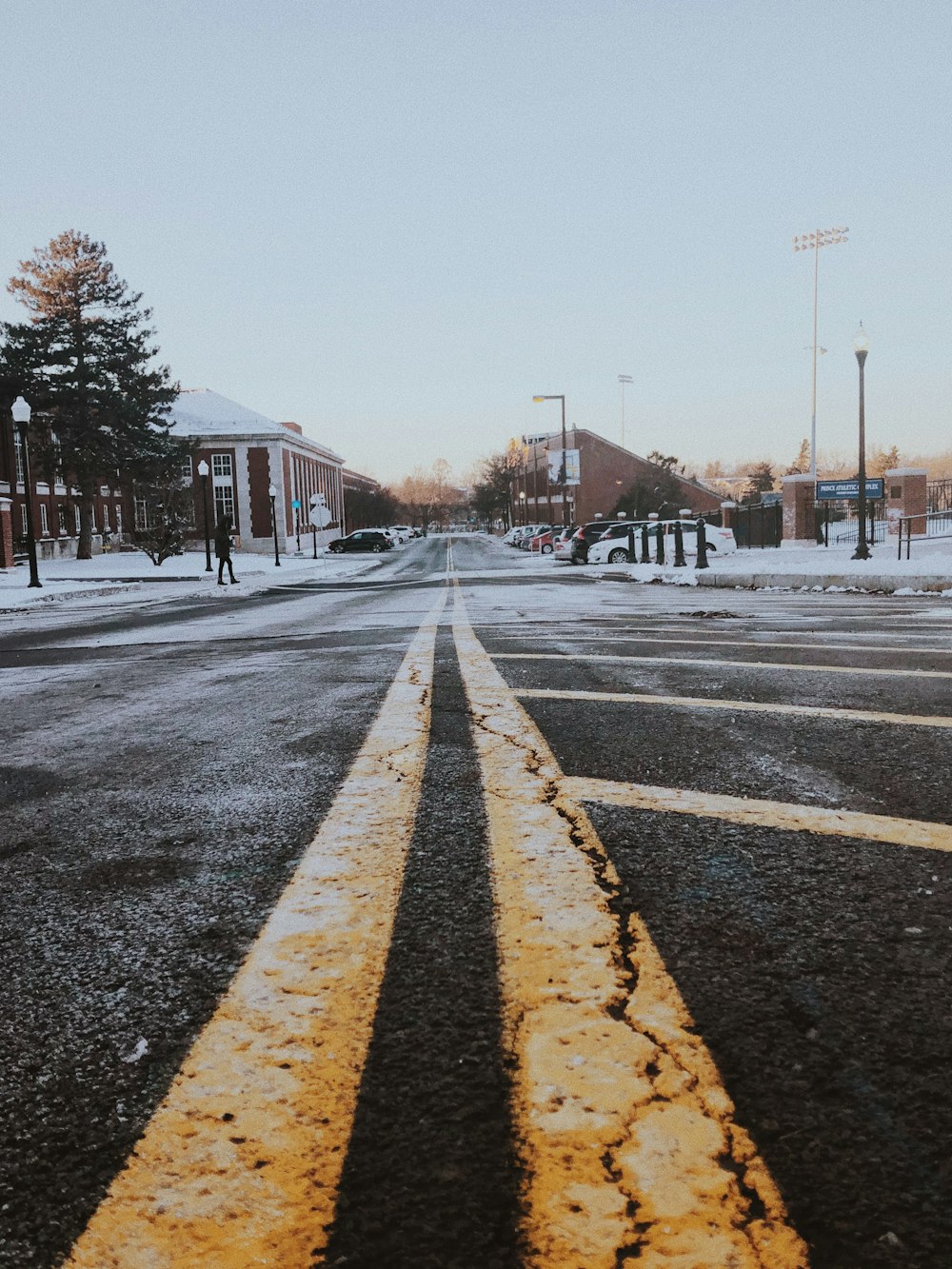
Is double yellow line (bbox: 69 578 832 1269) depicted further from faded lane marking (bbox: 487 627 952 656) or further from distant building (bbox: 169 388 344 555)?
distant building (bbox: 169 388 344 555)

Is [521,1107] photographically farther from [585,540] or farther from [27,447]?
[585,540]

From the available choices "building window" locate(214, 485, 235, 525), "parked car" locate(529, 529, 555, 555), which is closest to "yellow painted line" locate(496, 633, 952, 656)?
"parked car" locate(529, 529, 555, 555)

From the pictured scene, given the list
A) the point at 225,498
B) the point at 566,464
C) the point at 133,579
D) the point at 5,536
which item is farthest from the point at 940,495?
the point at 566,464

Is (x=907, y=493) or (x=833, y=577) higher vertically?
(x=907, y=493)

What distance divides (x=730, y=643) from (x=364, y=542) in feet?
187

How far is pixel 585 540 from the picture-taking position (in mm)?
35125

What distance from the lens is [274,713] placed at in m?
4.87

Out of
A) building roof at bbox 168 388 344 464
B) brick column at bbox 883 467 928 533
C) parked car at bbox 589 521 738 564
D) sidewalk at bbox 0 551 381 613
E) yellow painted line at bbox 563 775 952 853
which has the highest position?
building roof at bbox 168 388 344 464

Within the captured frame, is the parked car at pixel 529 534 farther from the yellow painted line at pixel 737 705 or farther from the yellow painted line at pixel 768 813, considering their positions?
the yellow painted line at pixel 768 813

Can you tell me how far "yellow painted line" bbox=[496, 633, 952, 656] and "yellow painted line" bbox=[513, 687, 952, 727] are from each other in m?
2.48

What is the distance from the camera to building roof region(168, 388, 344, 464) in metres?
63.4

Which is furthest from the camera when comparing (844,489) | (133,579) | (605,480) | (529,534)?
(605,480)

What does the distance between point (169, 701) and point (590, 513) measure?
7891cm

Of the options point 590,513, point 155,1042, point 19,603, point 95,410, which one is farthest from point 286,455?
point 155,1042
